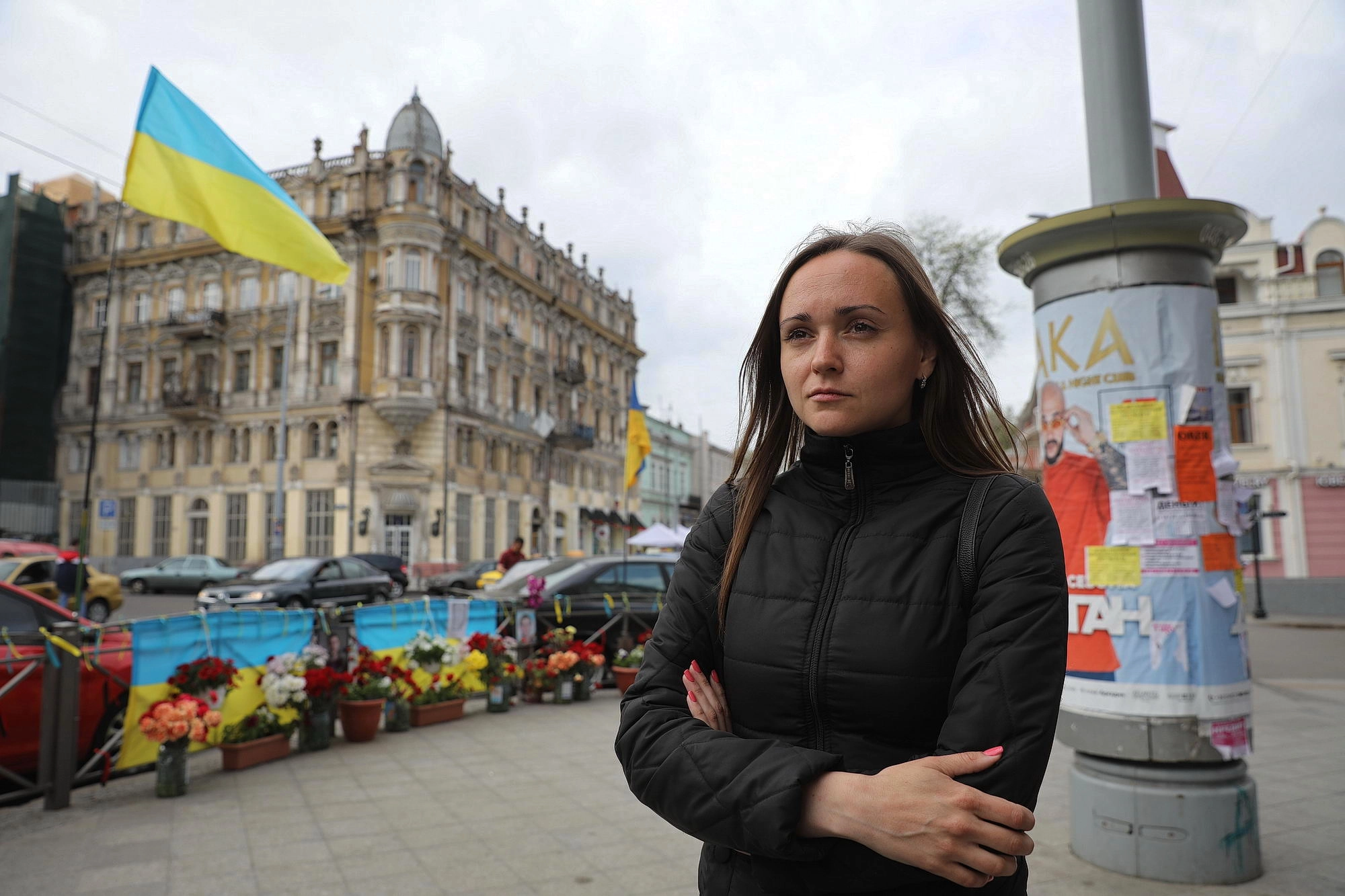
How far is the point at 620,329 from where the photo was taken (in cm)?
6062

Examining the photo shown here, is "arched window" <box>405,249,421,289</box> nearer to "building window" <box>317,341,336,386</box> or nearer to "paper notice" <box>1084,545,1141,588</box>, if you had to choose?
"building window" <box>317,341,336,386</box>

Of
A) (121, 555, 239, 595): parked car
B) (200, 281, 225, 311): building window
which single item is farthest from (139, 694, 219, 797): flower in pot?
(200, 281, 225, 311): building window

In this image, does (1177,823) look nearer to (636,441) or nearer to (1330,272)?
(636,441)

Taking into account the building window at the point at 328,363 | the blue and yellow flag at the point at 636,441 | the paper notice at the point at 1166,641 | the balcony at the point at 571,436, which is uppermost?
the building window at the point at 328,363

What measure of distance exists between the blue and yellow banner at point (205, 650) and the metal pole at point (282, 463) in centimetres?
2645

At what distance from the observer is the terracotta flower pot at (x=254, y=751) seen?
22.0 ft

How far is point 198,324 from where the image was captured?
39.3m

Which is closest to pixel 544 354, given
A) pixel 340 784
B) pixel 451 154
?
pixel 451 154

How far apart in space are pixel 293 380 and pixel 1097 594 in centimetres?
3858

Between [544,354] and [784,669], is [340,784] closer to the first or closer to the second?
[784,669]

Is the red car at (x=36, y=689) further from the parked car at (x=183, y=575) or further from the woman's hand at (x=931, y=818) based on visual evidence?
the parked car at (x=183, y=575)

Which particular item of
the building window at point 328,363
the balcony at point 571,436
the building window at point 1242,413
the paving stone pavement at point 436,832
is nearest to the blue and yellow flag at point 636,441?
the paving stone pavement at point 436,832

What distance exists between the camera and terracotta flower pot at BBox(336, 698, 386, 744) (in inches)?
308

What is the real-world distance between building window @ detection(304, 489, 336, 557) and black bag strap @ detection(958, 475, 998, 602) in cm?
3776
